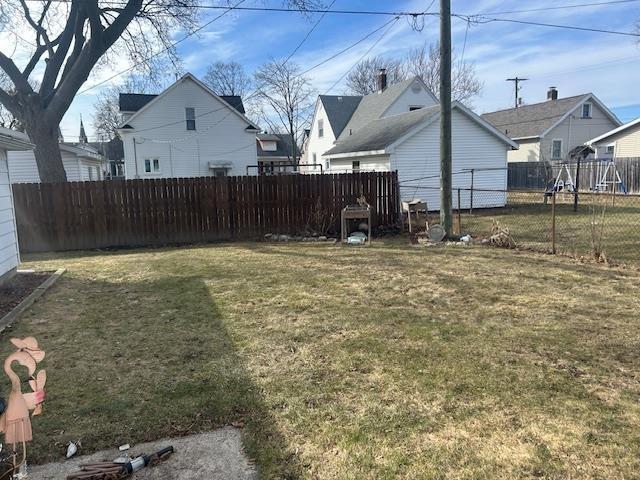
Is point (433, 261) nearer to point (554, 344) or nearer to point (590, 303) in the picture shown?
point (590, 303)

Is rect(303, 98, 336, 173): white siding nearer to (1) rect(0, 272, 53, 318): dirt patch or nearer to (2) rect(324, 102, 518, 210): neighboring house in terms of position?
(2) rect(324, 102, 518, 210): neighboring house

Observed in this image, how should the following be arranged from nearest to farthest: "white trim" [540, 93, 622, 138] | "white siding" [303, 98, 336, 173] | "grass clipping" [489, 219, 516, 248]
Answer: "grass clipping" [489, 219, 516, 248], "white trim" [540, 93, 622, 138], "white siding" [303, 98, 336, 173]

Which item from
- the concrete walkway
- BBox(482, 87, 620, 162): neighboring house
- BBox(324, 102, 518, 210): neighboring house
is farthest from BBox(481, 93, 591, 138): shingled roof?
the concrete walkway

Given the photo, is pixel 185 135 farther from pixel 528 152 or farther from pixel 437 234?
pixel 528 152

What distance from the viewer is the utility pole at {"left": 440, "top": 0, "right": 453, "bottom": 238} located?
9.99 metres

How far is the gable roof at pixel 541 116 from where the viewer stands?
31.1 meters

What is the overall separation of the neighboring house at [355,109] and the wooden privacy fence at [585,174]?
7.23 metres

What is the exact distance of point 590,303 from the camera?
538 centimetres

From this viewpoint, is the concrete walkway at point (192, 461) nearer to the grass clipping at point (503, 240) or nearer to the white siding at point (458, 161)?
the grass clipping at point (503, 240)

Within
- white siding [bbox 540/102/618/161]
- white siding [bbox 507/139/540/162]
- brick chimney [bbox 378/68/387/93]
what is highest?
brick chimney [bbox 378/68/387/93]

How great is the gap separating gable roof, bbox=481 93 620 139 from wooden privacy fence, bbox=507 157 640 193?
4.17 metres

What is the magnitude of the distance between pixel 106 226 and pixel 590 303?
10368 millimetres

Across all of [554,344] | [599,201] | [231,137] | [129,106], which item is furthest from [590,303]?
[129,106]

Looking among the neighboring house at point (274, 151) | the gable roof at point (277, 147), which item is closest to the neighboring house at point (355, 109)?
the neighboring house at point (274, 151)
